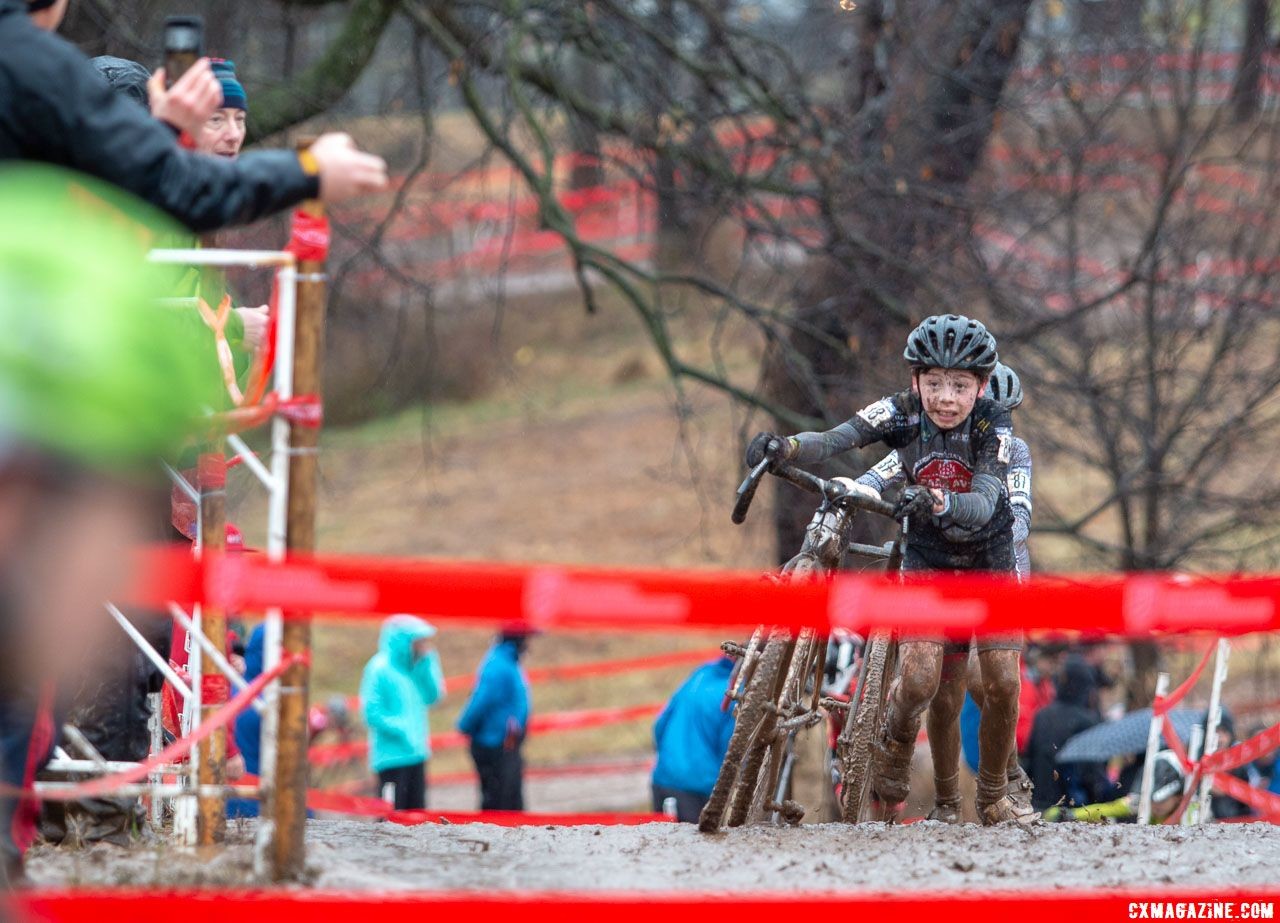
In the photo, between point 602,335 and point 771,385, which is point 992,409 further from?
point 602,335

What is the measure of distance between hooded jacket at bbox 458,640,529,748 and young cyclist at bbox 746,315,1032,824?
4816mm

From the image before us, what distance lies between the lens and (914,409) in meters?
6.22

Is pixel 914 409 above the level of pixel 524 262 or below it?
below

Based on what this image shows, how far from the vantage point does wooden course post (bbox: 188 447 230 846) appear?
15.0 feet

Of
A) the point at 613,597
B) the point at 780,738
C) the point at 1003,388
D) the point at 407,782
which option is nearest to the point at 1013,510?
the point at 1003,388

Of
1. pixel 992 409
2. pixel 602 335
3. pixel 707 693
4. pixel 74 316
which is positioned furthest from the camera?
pixel 602 335

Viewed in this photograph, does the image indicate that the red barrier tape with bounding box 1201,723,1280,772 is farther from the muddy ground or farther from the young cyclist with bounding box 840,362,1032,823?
the young cyclist with bounding box 840,362,1032,823

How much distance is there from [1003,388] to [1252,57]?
25.2ft

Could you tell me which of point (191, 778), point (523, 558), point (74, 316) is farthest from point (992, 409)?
point (523, 558)

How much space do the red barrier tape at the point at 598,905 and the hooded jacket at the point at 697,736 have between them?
4710mm

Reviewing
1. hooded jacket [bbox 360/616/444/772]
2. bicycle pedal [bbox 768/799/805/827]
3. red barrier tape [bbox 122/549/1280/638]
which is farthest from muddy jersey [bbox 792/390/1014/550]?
hooded jacket [bbox 360/616/444/772]

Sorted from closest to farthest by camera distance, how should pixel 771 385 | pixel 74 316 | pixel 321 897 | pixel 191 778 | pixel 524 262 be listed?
1. pixel 74 316
2. pixel 321 897
3. pixel 191 778
4. pixel 771 385
5. pixel 524 262

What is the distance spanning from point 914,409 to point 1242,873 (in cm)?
206

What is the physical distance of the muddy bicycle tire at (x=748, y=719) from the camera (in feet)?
18.9
